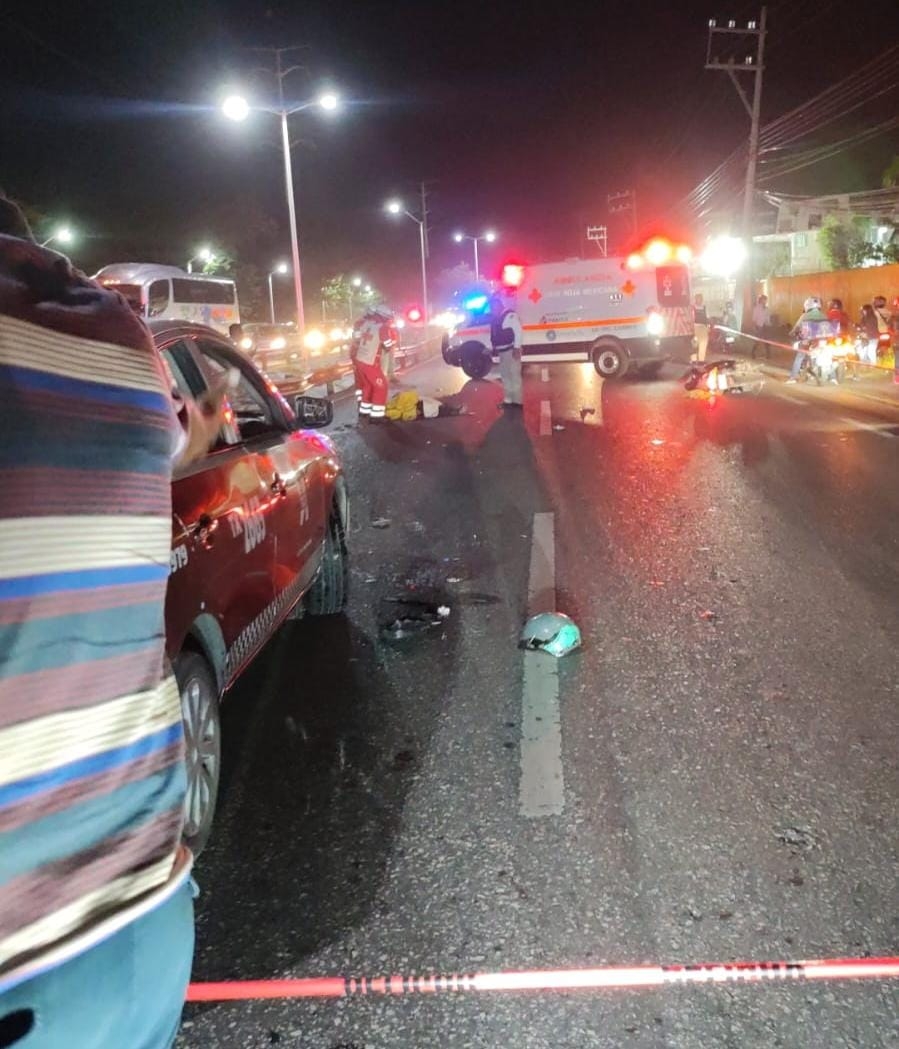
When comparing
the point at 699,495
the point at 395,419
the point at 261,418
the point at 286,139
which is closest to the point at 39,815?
the point at 261,418

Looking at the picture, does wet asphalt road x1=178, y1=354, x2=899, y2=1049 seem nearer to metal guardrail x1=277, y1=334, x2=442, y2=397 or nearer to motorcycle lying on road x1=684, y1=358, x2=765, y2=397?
motorcycle lying on road x1=684, y1=358, x2=765, y2=397

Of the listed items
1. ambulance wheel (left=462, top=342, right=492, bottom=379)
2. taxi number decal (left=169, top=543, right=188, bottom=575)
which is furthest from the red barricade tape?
ambulance wheel (left=462, top=342, right=492, bottom=379)

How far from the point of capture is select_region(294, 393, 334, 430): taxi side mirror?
5137mm

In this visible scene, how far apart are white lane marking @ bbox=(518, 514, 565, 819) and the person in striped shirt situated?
2337 millimetres

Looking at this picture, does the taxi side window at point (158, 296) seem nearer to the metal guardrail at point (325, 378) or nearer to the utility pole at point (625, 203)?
the metal guardrail at point (325, 378)

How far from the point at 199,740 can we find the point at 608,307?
735 inches

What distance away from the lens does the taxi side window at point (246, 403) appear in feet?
13.4

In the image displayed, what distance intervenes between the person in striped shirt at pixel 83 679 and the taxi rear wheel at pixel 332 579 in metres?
4.23

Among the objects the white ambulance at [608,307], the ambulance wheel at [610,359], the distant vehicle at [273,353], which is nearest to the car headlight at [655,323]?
the white ambulance at [608,307]

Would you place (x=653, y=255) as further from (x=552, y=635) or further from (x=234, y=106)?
(x=552, y=635)

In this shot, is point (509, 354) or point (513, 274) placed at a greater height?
point (513, 274)

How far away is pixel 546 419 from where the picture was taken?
15.0 m

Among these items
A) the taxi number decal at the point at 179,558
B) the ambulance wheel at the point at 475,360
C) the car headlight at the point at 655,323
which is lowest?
the ambulance wheel at the point at 475,360

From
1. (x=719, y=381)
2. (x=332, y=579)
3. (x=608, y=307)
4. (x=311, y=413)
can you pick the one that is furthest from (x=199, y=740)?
(x=608, y=307)
